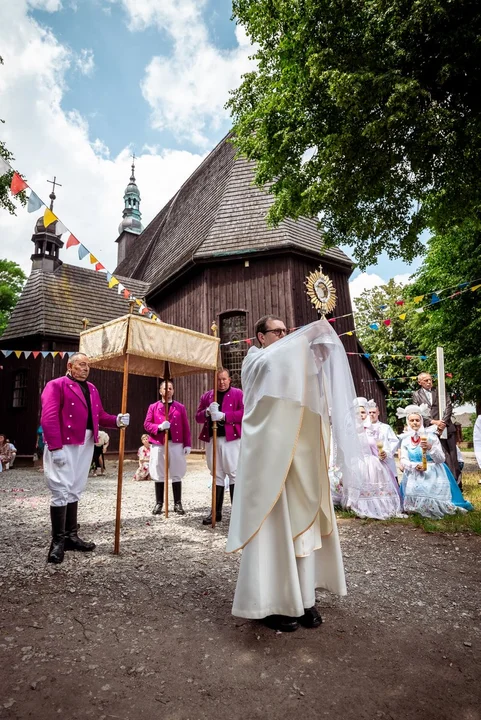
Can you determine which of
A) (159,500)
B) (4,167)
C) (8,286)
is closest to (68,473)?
(159,500)

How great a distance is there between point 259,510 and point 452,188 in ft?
22.5

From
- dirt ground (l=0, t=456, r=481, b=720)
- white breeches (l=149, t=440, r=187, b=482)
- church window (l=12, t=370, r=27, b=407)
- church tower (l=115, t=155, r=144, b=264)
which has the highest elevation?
church tower (l=115, t=155, r=144, b=264)

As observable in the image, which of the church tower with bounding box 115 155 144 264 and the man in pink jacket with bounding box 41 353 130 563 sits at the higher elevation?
the church tower with bounding box 115 155 144 264

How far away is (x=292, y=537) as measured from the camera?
2.77 m

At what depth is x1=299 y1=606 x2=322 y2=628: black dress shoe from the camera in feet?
9.33

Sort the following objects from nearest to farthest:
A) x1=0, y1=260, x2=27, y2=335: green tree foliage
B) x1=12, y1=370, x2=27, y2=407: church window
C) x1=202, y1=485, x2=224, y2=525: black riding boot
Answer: x1=202, y1=485, x2=224, y2=525: black riding boot < x1=12, y1=370, x2=27, y2=407: church window < x1=0, y1=260, x2=27, y2=335: green tree foliage

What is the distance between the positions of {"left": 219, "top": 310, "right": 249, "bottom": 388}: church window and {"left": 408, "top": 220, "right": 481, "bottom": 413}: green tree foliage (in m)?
7.45

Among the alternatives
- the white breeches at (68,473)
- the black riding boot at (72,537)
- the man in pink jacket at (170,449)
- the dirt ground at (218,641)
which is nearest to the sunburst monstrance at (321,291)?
the man in pink jacket at (170,449)

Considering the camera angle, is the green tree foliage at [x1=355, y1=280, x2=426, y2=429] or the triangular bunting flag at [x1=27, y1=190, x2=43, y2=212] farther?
the green tree foliage at [x1=355, y1=280, x2=426, y2=429]

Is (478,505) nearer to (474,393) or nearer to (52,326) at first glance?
(474,393)

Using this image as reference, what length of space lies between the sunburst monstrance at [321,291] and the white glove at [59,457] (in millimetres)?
11143

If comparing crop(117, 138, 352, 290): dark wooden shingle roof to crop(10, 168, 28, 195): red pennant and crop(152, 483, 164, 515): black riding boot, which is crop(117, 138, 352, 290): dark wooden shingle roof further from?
crop(152, 483, 164, 515): black riding boot

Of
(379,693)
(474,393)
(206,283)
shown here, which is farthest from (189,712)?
(474,393)

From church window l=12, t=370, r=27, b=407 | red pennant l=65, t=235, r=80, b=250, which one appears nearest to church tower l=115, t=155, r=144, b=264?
church window l=12, t=370, r=27, b=407
